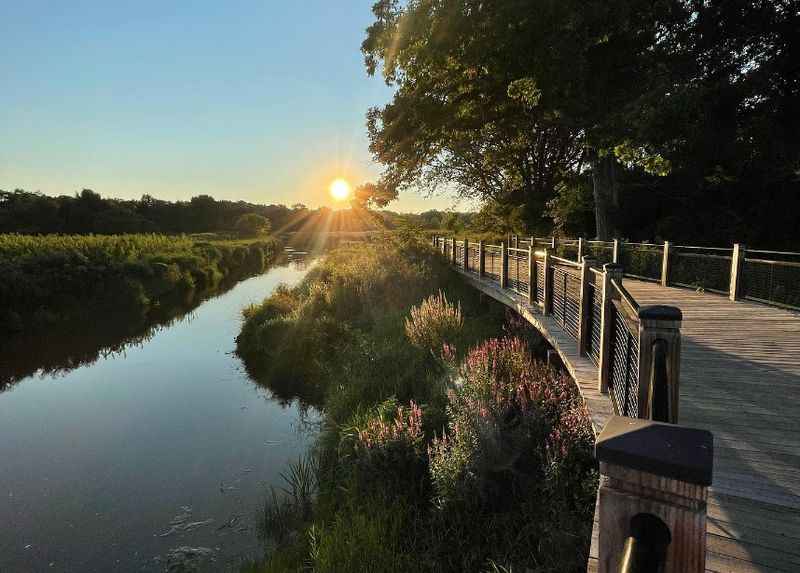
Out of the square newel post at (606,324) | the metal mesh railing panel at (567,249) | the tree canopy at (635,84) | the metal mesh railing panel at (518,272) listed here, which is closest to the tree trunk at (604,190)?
the tree canopy at (635,84)

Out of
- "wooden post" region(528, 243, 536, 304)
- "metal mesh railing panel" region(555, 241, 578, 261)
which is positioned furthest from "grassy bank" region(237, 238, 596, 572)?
"metal mesh railing panel" region(555, 241, 578, 261)

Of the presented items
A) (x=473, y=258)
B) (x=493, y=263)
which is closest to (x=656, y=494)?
(x=493, y=263)

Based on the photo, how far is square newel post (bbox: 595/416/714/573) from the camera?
1.49 metres

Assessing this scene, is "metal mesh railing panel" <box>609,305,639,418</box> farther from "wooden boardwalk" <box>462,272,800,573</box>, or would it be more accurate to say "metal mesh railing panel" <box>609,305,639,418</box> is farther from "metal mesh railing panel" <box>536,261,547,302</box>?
"metal mesh railing panel" <box>536,261,547,302</box>

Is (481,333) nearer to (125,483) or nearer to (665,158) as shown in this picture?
(125,483)

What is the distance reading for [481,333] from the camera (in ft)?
34.9

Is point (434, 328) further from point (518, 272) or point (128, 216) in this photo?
point (128, 216)

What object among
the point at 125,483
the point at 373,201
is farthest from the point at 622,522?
the point at 373,201

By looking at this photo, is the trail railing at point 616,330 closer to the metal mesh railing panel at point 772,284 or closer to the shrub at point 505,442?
the shrub at point 505,442

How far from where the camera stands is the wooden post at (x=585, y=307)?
566 cm

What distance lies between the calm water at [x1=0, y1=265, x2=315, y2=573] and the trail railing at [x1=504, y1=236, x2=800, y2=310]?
637 centimetres

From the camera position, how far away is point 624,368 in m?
4.13

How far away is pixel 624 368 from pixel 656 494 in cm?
279

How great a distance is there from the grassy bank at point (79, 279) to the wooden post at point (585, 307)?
19.7 metres
